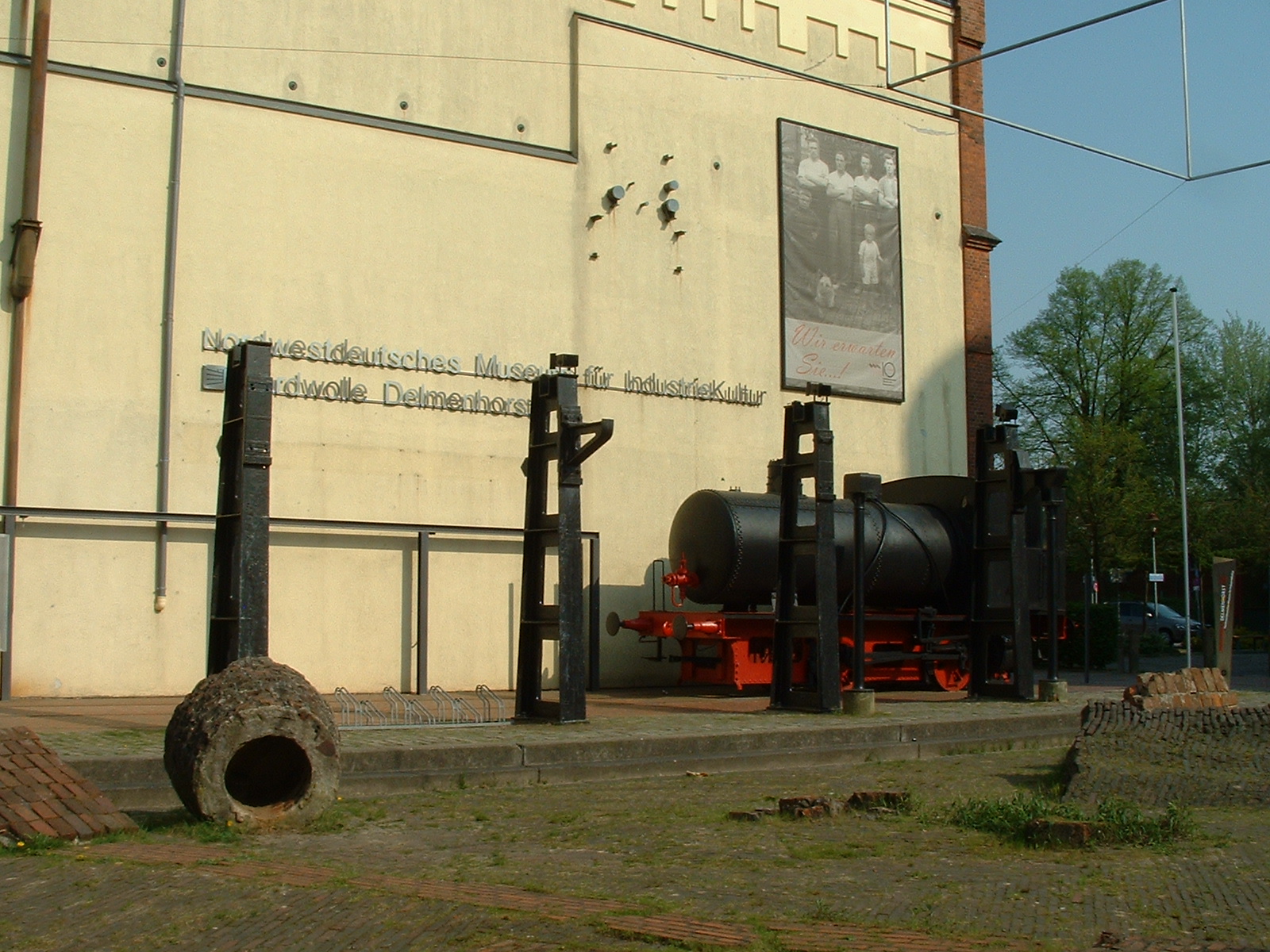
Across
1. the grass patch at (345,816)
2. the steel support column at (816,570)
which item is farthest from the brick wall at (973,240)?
the grass patch at (345,816)

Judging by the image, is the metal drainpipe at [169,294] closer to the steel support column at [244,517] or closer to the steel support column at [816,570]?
the steel support column at [244,517]

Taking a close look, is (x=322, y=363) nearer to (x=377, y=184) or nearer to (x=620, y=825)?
(x=377, y=184)

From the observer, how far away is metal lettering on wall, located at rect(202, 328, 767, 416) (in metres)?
18.9

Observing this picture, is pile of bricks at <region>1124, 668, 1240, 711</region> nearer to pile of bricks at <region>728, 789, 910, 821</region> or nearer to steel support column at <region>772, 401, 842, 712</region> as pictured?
steel support column at <region>772, 401, 842, 712</region>

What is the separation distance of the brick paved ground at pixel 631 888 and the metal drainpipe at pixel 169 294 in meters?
9.82

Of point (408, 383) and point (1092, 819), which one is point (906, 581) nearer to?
point (408, 383)

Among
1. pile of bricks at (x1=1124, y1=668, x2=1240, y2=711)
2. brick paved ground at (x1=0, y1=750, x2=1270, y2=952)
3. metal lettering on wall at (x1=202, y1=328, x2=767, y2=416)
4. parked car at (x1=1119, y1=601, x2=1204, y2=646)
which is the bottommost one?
brick paved ground at (x1=0, y1=750, x2=1270, y2=952)

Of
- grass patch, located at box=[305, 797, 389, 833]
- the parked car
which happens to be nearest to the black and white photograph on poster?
grass patch, located at box=[305, 797, 389, 833]

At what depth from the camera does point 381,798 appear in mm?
9805

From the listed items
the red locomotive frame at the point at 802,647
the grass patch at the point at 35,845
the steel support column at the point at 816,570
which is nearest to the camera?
the grass patch at the point at 35,845

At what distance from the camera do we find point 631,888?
6508 mm

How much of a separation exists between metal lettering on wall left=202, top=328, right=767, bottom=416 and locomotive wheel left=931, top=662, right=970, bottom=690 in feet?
18.9

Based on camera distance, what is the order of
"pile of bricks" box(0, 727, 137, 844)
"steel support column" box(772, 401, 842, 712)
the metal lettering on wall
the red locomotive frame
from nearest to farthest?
"pile of bricks" box(0, 727, 137, 844)
"steel support column" box(772, 401, 842, 712)
the metal lettering on wall
the red locomotive frame

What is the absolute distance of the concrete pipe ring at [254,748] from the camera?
784cm
